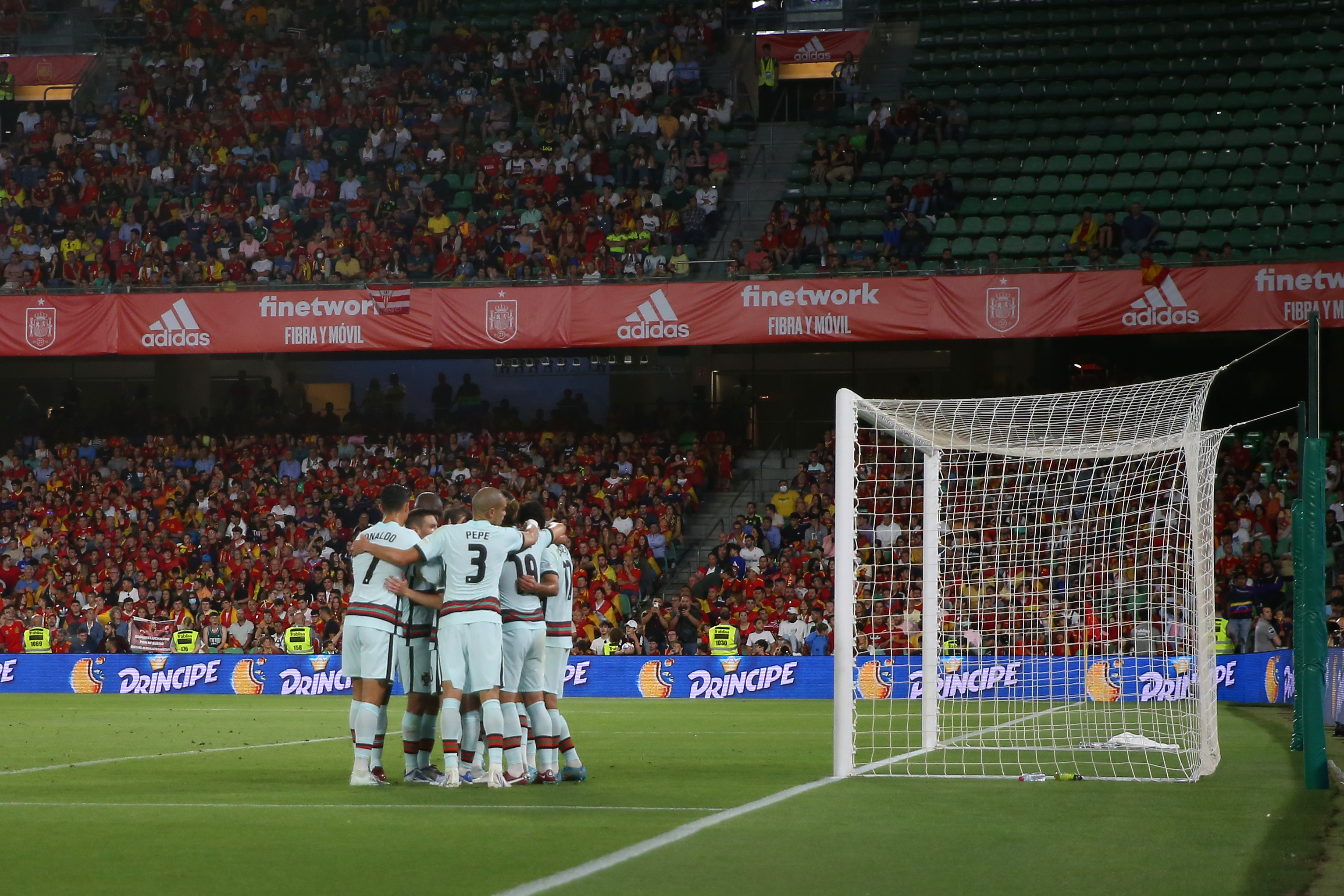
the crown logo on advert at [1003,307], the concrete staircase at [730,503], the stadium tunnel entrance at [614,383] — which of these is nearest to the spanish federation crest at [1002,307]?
the crown logo on advert at [1003,307]

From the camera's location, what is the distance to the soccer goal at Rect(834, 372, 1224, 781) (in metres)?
11.8

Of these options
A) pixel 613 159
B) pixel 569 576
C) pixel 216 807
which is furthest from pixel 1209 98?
pixel 216 807

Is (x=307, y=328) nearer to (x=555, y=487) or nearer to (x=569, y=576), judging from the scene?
(x=555, y=487)

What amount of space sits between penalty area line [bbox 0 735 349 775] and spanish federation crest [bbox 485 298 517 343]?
13474mm

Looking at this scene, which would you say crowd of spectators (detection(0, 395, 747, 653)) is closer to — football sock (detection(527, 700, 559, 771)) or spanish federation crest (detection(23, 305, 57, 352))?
spanish federation crest (detection(23, 305, 57, 352))

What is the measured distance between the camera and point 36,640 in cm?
2812

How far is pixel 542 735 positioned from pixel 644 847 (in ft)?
10.4

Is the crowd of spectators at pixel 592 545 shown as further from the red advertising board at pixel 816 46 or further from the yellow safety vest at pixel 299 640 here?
the red advertising board at pixel 816 46

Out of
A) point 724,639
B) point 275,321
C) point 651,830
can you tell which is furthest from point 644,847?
point 275,321

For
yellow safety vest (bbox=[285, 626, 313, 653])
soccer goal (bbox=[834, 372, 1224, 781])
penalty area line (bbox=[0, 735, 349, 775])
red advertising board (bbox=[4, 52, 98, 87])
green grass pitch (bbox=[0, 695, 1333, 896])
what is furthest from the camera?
red advertising board (bbox=[4, 52, 98, 87])

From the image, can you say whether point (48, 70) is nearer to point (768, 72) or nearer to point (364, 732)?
point (768, 72)

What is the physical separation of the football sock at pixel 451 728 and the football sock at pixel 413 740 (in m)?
0.62

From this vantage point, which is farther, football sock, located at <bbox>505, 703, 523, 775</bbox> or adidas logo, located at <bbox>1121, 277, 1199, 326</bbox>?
adidas logo, located at <bbox>1121, 277, 1199, 326</bbox>

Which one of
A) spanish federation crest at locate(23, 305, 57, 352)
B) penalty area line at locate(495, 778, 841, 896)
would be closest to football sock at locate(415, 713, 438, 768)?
penalty area line at locate(495, 778, 841, 896)
